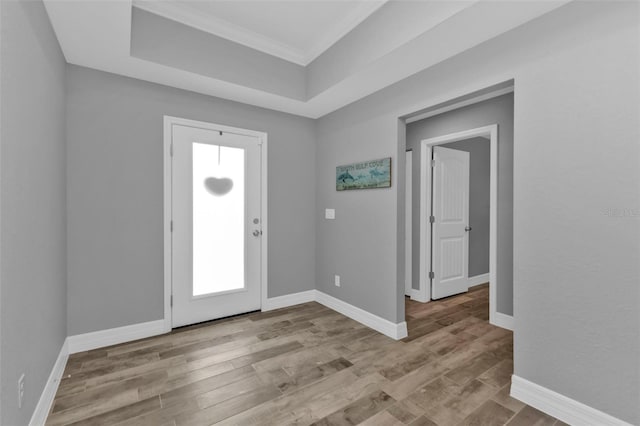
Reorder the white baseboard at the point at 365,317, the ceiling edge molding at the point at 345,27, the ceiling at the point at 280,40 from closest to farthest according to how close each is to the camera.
Result: the ceiling at the point at 280,40
the ceiling edge molding at the point at 345,27
the white baseboard at the point at 365,317

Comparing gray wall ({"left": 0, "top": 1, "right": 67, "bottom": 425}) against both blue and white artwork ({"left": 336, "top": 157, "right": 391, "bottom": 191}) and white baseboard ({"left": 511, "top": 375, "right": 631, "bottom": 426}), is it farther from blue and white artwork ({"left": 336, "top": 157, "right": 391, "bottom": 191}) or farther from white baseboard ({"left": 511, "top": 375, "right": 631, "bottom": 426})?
white baseboard ({"left": 511, "top": 375, "right": 631, "bottom": 426})

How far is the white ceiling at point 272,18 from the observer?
7.91ft

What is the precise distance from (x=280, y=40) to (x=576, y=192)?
2.74m

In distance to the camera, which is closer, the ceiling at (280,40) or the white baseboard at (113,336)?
the ceiling at (280,40)

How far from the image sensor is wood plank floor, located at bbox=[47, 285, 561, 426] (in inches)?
70.9

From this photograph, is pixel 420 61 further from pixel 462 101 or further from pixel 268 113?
pixel 268 113

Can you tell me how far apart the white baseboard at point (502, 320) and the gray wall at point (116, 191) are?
346cm

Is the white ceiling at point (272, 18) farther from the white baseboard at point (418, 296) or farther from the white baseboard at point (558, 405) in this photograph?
the white baseboard at point (418, 296)

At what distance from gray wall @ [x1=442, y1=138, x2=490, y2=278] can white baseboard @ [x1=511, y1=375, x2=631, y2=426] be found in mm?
2729

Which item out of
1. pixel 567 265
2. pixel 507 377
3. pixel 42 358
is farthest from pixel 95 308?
pixel 567 265

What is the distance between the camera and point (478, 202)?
4.54 meters

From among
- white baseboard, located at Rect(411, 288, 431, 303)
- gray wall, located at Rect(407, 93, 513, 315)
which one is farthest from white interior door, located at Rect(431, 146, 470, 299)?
gray wall, located at Rect(407, 93, 513, 315)

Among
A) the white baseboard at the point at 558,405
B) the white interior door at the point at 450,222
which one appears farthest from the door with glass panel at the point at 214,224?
the white baseboard at the point at 558,405

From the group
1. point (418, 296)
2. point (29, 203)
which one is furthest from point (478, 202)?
point (29, 203)
